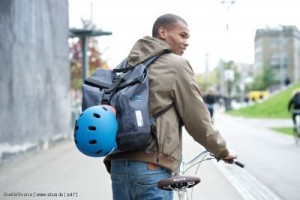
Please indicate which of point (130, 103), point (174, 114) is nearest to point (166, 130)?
point (174, 114)

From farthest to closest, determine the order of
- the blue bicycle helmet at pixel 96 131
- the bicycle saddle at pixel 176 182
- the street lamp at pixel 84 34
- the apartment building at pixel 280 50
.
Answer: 1. the apartment building at pixel 280 50
2. the street lamp at pixel 84 34
3. the bicycle saddle at pixel 176 182
4. the blue bicycle helmet at pixel 96 131

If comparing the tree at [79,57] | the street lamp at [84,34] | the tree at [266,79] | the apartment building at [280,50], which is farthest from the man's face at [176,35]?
the apartment building at [280,50]

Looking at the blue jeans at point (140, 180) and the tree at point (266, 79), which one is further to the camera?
the tree at point (266, 79)

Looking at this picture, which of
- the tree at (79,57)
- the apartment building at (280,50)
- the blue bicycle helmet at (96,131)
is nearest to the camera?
the blue bicycle helmet at (96,131)

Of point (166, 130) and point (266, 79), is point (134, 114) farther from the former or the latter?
point (266, 79)

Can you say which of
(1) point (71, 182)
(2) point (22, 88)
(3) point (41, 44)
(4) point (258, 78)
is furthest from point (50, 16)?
(4) point (258, 78)

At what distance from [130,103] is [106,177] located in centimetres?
645

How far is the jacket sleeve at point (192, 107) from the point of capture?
2.70 m

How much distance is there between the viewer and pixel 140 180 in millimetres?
2672

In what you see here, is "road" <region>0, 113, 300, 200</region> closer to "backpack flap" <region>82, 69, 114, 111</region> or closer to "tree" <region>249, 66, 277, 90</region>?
"backpack flap" <region>82, 69, 114, 111</region>

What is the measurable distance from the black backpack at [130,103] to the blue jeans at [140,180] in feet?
0.41

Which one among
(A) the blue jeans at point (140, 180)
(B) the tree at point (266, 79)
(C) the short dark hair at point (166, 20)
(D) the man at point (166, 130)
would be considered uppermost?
(C) the short dark hair at point (166, 20)

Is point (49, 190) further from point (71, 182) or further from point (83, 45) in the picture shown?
point (83, 45)

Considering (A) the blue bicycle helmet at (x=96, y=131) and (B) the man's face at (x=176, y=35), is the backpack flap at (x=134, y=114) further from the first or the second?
(B) the man's face at (x=176, y=35)
